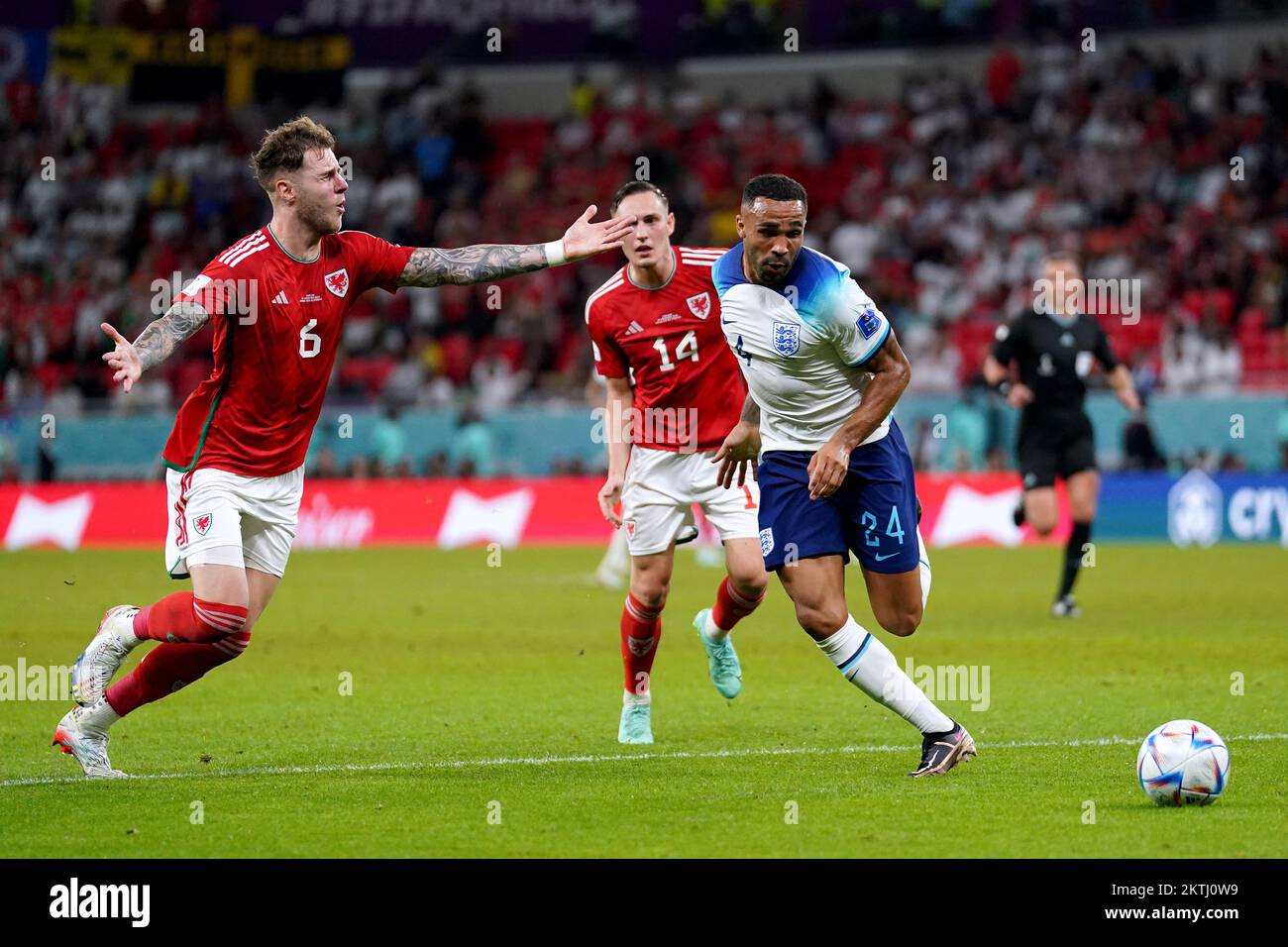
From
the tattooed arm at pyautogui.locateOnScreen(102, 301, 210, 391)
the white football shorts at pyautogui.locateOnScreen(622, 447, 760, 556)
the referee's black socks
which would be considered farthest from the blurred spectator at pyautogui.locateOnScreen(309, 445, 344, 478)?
the tattooed arm at pyautogui.locateOnScreen(102, 301, 210, 391)

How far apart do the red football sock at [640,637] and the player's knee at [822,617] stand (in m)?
1.56

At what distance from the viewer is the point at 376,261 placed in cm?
806

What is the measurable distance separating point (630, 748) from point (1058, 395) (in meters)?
7.57

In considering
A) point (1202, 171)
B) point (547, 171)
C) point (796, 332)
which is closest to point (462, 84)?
point (547, 171)

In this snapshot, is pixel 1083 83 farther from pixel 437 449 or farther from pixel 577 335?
pixel 437 449

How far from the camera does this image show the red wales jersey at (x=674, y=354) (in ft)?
31.3

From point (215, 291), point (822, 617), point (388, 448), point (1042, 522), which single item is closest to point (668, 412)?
point (822, 617)

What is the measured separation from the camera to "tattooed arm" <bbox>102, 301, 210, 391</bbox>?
6.96 m

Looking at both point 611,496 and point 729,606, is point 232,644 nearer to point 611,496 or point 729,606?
point 611,496

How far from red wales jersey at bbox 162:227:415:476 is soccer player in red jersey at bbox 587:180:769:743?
191 cm

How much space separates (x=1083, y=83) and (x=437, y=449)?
1300 cm
